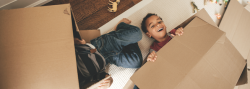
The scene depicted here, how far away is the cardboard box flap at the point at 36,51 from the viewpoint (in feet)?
1.14

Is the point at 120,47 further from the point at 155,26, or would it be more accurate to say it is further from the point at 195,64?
the point at 195,64

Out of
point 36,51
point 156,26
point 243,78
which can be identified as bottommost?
point 243,78

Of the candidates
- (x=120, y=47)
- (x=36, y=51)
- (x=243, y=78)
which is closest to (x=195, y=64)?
(x=243, y=78)

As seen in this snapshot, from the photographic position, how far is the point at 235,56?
21.9 inches

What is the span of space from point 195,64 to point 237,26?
708 mm

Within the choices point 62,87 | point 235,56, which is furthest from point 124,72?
point 235,56

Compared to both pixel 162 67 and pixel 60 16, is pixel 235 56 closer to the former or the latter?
pixel 162 67

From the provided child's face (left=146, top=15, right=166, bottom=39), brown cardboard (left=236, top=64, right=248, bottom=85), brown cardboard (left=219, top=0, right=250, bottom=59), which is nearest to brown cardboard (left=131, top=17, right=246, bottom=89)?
brown cardboard (left=236, top=64, right=248, bottom=85)

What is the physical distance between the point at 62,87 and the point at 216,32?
0.68 meters

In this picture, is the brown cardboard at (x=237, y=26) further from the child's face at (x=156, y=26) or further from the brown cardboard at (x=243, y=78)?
the child's face at (x=156, y=26)

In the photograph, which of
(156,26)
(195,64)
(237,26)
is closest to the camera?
(195,64)

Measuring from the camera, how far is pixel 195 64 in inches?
19.4

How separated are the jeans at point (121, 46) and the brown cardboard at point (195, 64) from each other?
27cm

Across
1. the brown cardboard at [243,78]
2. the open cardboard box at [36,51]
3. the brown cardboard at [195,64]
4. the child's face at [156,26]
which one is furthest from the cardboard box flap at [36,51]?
the brown cardboard at [243,78]
